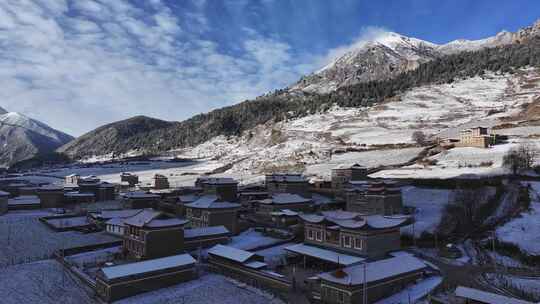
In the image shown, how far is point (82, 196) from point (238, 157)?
57.1 meters

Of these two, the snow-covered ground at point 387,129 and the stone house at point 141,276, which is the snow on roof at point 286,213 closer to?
the stone house at point 141,276

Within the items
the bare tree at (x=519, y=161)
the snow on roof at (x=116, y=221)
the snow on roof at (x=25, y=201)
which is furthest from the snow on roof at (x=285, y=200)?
the snow on roof at (x=25, y=201)

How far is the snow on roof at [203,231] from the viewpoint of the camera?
3970 centimetres

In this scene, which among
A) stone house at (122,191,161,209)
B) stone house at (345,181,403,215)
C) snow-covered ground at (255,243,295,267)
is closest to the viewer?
snow-covered ground at (255,243,295,267)

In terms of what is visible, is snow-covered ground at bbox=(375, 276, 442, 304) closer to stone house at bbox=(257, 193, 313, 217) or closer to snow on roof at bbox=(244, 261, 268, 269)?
snow on roof at bbox=(244, 261, 268, 269)

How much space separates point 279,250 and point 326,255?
20.2 feet

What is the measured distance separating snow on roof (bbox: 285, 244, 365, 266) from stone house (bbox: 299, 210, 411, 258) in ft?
3.17

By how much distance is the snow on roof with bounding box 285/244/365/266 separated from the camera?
32.5m

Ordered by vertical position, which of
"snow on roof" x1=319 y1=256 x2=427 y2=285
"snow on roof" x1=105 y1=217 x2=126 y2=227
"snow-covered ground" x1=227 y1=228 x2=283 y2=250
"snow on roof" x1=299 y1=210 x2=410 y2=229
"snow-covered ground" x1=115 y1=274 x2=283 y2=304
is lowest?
"snow-covered ground" x1=115 y1=274 x2=283 y2=304

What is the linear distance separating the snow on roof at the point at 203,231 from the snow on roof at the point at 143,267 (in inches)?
269

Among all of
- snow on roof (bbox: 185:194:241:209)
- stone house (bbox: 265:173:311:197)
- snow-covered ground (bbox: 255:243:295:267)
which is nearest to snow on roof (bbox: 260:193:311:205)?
stone house (bbox: 265:173:311:197)

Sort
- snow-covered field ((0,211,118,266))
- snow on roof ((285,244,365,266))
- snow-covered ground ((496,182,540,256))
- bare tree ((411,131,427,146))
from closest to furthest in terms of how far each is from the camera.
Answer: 1. snow on roof ((285,244,365,266))
2. snow-covered ground ((496,182,540,256))
3. snow-covered field ((0,211,118,266))
4. bare tree ((411,131,427,146))

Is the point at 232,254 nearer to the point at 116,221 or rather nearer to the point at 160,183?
the point at 116,221

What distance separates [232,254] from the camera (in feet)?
113
